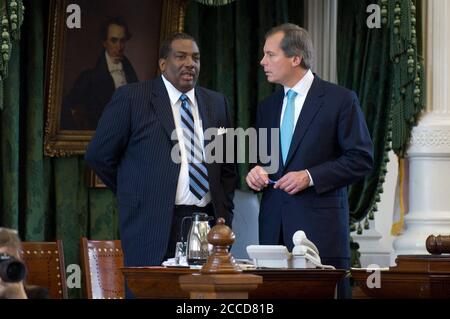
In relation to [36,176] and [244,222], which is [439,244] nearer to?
[244,222]

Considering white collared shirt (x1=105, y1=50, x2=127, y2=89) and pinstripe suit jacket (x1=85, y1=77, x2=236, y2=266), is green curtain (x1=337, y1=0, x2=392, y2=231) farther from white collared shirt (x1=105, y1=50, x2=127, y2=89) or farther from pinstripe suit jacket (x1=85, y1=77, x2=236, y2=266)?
pinstripe suit jacket (x1=85, y1=77, x2=236, y2=266)

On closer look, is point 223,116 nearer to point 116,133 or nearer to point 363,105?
point 116,133

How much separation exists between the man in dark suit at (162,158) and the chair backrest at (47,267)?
32cm

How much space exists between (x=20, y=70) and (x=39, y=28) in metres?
0.27

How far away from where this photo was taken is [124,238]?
589cm

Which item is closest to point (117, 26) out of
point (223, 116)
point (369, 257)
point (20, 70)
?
point (20, 70)

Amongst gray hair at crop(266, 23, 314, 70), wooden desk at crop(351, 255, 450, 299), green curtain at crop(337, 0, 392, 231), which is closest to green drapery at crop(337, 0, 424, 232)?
green curtain at crop(337, 0, 392, 231)

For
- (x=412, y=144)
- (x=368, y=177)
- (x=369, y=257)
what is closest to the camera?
(x=412, y=144)

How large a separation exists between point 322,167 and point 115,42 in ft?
7.00

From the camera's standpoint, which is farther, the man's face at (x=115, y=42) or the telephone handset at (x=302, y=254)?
the man's face at (x=115, y=42)

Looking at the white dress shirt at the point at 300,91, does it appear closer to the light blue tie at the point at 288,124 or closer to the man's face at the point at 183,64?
the light blue tie at the point at 288,124

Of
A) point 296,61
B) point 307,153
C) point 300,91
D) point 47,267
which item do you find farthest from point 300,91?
point 47,267

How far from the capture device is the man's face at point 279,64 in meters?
6.01

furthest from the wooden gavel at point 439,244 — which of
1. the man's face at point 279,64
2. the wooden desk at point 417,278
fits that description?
the man's face at point 279,64
